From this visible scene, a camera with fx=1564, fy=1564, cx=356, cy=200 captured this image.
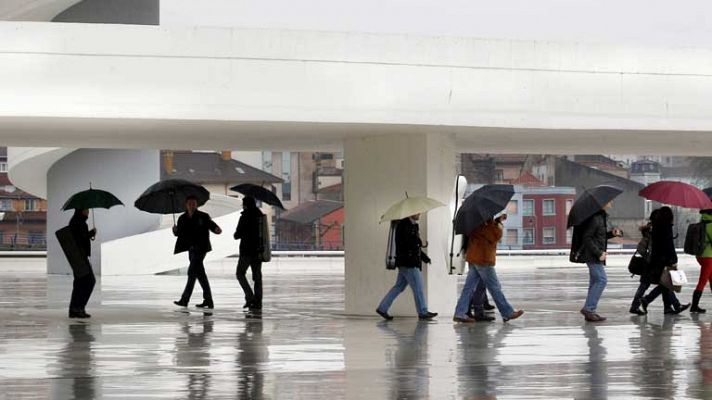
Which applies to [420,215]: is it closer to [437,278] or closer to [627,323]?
[437,278]

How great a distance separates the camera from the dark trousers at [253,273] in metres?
22.8

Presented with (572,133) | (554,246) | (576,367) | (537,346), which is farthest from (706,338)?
(554,246)

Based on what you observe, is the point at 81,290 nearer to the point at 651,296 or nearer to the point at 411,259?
the point at 411,259

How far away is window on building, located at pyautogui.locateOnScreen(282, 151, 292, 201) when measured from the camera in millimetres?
128125

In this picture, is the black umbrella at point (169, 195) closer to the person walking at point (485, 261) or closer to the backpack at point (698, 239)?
the person walking at point (485, 261)

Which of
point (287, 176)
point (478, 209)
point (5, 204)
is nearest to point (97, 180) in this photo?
point (478, 209)

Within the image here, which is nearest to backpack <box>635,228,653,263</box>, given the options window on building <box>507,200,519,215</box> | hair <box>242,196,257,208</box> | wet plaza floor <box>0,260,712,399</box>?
wet plaza floor <box>0,260,712,399</box>

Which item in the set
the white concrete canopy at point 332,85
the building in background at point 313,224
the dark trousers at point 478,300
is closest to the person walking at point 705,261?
the white concrete canopy at point 332,85

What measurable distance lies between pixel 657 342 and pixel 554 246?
331 ft

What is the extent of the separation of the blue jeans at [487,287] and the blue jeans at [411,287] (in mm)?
766

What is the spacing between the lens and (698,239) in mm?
21422

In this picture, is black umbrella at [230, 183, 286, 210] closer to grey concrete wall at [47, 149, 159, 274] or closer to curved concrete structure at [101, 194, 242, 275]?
grey concrete wall at [47, 149, 159, 274]

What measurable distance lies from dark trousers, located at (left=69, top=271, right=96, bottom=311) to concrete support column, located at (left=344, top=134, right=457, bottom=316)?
3.78m

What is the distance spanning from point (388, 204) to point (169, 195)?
13.5 feet
